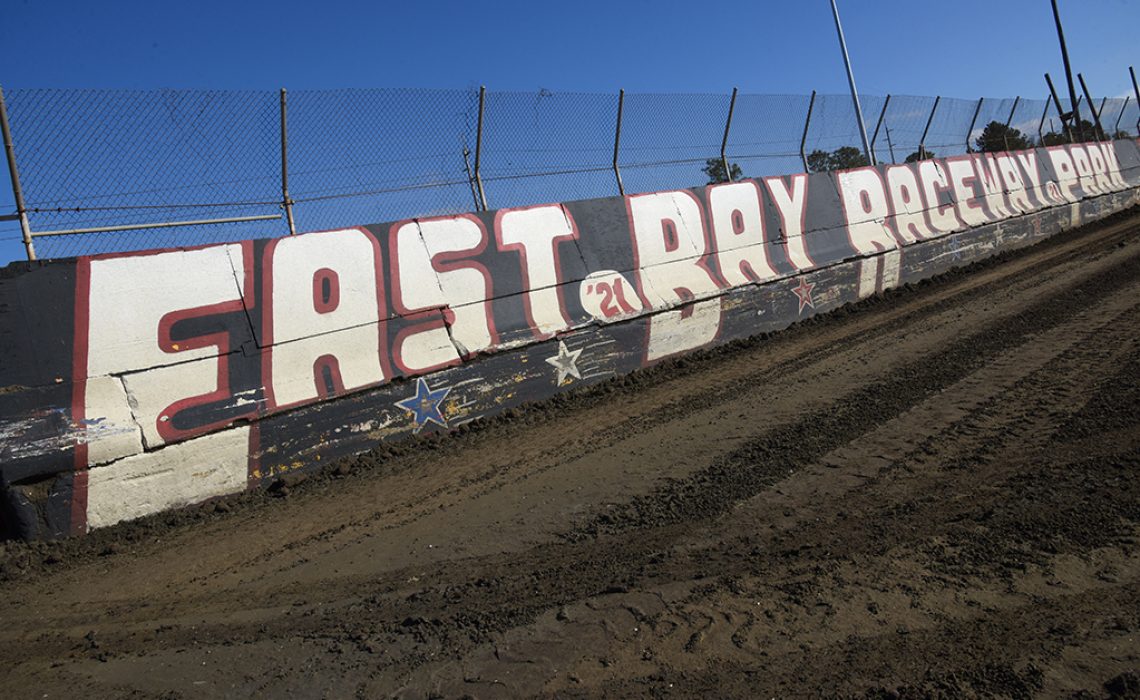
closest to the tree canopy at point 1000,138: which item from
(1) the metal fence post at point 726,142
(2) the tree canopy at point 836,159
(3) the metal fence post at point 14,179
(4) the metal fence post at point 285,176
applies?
(2) the tree canopy at point 836,159

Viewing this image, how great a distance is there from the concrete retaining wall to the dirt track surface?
1.21 feet

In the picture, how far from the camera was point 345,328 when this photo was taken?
6.04 m

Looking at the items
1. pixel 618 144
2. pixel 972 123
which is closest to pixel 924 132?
pixel 972 123

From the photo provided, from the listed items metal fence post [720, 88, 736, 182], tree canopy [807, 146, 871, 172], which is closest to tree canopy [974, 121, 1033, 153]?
tree canopy [807, 146, 871, 172]

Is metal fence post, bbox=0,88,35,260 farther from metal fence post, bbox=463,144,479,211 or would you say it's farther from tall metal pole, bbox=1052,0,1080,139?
tall metal pole, bbox=1052,0,1080,139

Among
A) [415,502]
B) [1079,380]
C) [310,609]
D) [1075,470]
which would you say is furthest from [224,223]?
[1079,380]

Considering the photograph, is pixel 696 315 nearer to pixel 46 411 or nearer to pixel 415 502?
pixel 415 502

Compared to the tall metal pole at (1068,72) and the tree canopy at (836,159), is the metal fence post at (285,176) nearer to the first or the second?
the tree canopy at (836,159)

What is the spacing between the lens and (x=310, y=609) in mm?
3482

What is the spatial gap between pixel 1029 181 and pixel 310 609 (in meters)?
17.7

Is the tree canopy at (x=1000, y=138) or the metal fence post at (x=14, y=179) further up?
the tree canopy at (x=1000, y=138)

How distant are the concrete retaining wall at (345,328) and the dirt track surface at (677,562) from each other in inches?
14.5

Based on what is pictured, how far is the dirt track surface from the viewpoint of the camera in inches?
104

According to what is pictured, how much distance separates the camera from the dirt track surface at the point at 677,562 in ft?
8.63
